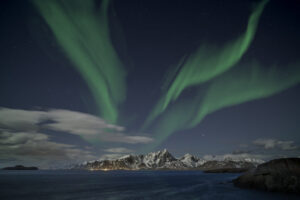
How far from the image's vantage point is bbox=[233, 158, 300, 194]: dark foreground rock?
141ft

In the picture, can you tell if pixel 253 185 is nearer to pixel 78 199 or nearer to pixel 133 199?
pixel 133 199

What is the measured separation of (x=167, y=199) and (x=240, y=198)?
1553 centimetres

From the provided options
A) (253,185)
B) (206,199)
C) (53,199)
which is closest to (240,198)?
(206,199)

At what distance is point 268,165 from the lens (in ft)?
165

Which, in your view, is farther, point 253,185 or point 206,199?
point 253,185

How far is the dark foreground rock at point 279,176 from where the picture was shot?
141 feet

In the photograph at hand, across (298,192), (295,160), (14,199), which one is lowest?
(298,192)

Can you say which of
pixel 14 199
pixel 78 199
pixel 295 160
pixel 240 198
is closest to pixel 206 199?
pixel 240 198

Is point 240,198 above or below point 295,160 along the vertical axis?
→ below

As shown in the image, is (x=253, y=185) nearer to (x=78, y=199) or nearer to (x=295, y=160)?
(x=295, y=160)

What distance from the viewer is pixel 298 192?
41969 millimetres

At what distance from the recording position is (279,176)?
45.5 meters

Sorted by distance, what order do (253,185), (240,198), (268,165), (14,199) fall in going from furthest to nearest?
(253,185) → (268,165) → (14,199) → (240,198)

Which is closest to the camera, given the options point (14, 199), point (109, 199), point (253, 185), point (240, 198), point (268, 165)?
point (240, 198)
